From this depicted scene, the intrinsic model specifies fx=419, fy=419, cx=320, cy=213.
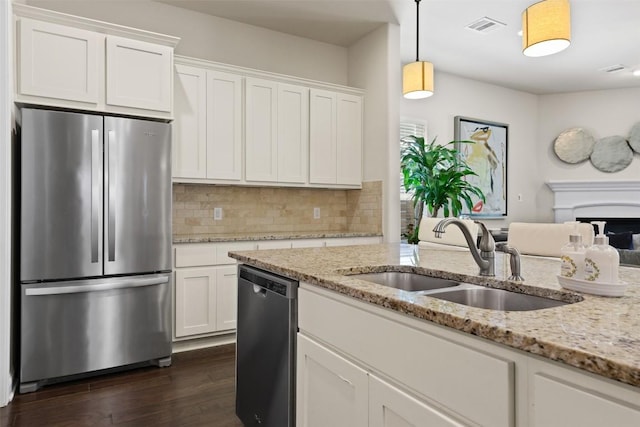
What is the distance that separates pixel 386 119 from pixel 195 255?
2.29 metres

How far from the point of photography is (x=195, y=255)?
11.0ft

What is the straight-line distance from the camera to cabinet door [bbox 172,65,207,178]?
11.5 ft

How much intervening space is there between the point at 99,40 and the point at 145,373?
2346 mm

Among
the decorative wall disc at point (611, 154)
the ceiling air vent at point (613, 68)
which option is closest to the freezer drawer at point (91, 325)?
the ceiling air vent at point (613, 68)

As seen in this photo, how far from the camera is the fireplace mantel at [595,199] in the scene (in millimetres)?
6098

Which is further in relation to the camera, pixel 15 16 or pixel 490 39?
pixel 490 39

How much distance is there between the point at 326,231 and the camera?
4668mm

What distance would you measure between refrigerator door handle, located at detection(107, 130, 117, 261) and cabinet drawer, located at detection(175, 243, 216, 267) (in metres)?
0.52

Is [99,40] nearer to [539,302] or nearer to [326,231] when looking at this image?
[326,231]

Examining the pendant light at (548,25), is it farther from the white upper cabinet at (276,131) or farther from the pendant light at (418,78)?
the white upper cabinet at (276,131)

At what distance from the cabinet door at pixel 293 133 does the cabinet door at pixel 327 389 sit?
2.66 meters

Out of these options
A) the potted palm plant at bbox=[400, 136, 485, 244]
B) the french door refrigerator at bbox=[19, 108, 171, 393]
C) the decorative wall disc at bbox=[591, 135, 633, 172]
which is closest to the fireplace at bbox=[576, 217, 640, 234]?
the decorative wall disc at bbox=[591, 135, 633, 172]

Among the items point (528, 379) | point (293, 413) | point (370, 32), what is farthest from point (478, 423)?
point (370, 32)

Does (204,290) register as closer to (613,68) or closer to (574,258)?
(574,258)
